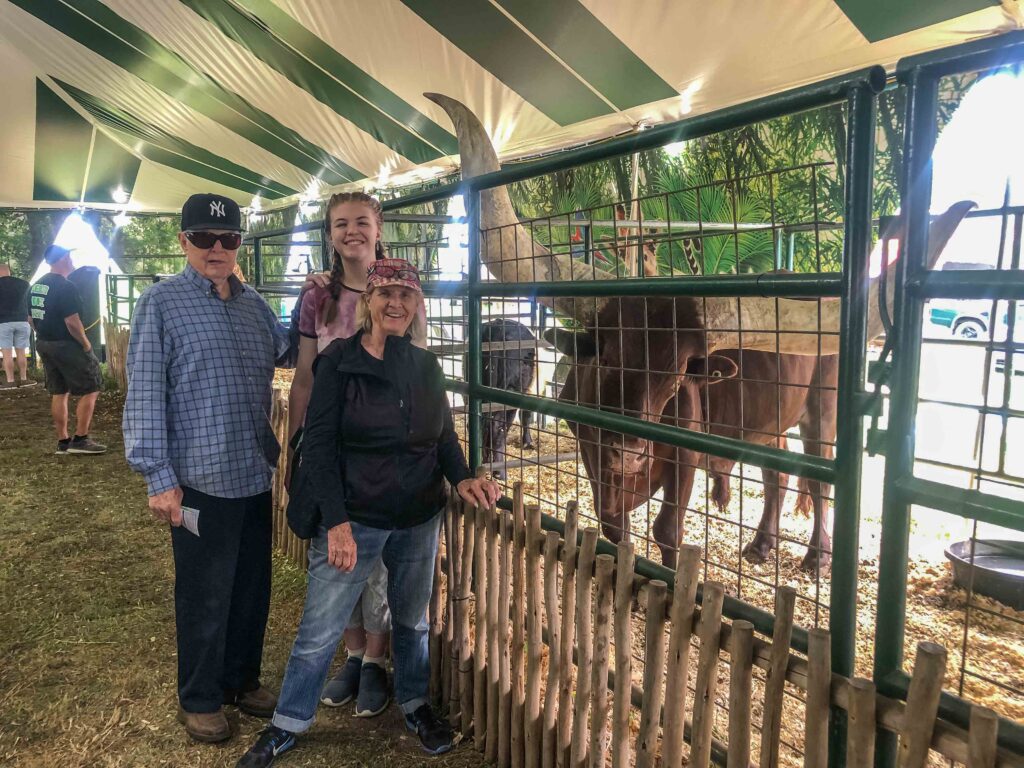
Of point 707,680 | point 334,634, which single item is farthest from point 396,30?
point 707,680

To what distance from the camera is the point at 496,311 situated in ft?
26.3

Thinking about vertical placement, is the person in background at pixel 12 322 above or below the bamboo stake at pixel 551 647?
above

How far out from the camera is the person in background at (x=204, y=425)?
2.38 metres

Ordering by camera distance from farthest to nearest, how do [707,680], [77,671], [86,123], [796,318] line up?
[86,123] < [77,671] < [796,318] < [707,680]

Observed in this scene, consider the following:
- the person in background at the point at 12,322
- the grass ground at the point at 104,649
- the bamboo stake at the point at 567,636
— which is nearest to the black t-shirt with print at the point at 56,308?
the grass ground at the point at 104,649

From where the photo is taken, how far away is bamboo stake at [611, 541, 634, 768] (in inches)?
76.7

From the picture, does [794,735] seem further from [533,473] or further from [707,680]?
[533,473]

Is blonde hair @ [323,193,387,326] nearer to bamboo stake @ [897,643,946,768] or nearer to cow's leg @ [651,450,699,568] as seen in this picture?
cow's leg @ [651,450,699,568]

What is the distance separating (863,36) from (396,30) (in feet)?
11.3

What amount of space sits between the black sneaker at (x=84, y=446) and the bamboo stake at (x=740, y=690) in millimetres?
7107

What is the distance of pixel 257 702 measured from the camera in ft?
9.25

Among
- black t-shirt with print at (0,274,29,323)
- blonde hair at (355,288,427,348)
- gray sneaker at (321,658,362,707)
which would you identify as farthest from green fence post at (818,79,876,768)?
black t-shirt with print at (0,274,29,323)

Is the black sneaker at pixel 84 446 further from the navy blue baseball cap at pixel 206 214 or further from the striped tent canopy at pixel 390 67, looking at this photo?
the navy blue baseball cap at pixel 206 214

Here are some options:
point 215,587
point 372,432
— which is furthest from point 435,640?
point 372,432
